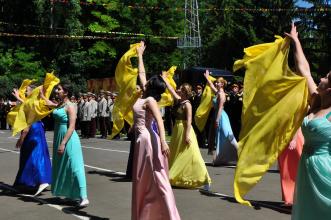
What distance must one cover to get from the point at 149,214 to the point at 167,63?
43.4 metres

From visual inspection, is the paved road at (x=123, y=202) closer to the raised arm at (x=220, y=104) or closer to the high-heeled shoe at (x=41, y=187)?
the high-heeled shoe at (x=41, y=187)

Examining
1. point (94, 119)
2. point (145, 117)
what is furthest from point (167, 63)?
point (145, 117)

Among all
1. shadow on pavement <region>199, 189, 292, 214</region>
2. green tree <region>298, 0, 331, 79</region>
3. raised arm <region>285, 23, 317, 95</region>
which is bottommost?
shadow on pavement <region>199, 189, 292, 214</region>

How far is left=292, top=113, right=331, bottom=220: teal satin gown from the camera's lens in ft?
15.0

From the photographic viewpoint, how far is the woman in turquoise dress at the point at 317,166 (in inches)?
181

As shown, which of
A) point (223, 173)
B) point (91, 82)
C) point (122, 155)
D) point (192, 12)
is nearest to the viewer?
point (223, 173)

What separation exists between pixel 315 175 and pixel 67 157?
469cm

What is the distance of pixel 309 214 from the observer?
4648mm

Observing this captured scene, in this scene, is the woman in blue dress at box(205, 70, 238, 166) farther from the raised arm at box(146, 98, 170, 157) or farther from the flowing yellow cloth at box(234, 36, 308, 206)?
the flowing yellow cloth at box(234, 36, 308, 206)

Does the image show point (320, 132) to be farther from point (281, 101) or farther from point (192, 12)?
point (192, 12)

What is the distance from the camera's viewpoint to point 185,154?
10.1 m

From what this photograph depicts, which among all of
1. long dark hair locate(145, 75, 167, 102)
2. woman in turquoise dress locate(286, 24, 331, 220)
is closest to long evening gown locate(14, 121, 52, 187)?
long dark hair locate(145, 75, 167, 102)

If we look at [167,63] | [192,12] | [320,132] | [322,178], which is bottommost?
[322,178]

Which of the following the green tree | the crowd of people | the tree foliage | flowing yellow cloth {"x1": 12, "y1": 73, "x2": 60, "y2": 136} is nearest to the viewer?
the crowd of people
